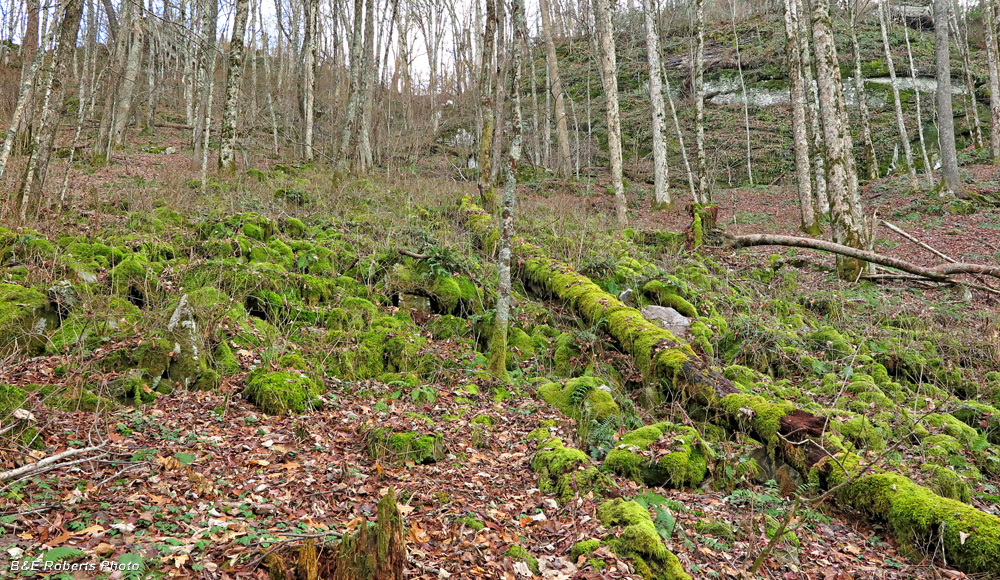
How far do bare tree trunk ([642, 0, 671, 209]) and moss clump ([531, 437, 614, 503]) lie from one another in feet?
43.3

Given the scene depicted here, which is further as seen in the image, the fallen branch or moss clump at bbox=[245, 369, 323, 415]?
moss clump at bbox=[245, 369, 323, 415]

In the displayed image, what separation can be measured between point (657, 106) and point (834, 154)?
21.6 ft

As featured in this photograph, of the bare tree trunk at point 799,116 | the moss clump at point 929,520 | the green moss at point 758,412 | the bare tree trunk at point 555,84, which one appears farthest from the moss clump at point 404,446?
the bare tree trunk at point 555,84

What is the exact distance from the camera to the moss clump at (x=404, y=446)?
15.6 feet

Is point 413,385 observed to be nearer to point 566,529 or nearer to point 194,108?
point 566,529

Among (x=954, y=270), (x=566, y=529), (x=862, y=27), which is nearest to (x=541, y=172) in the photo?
(x=954, y=270)

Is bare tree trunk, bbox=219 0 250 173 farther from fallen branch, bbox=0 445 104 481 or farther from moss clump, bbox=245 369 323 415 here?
fallen branch, bbox=0 445 104 481

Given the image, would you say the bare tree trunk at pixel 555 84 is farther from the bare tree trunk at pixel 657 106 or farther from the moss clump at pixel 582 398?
the moss clump at pixel 582 398

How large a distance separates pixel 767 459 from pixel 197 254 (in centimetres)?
818

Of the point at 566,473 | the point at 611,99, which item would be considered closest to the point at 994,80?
the point at 611,99

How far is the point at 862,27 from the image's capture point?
32125mm

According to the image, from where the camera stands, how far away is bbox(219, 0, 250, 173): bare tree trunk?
12.9 meters

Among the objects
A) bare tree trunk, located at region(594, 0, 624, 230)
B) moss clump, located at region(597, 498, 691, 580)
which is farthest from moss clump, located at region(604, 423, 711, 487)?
bare tree trunk, located at region(594, 0, 624, 230)

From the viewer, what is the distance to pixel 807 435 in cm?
506
